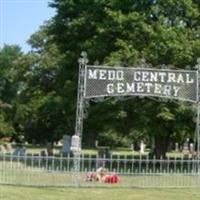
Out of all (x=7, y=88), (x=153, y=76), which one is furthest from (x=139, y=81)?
(x=7, y=88)

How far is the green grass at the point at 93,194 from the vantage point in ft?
56.3

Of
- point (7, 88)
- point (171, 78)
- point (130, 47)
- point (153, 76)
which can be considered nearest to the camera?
point (153, 76)

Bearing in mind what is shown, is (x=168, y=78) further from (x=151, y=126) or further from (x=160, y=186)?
(x=151, y=126)

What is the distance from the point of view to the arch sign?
68.4 feet

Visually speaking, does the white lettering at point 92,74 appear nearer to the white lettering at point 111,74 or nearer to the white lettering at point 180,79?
the white lettering at point 111,74

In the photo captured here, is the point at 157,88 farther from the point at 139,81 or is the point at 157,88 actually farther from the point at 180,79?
the point at 180,79

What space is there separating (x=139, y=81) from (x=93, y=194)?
4.54 m

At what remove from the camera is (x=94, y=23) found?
3709cm

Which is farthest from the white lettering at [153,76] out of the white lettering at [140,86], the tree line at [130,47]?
the tree line at [130,47]

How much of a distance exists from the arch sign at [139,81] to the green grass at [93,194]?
338 cm

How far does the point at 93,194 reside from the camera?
18.2 m

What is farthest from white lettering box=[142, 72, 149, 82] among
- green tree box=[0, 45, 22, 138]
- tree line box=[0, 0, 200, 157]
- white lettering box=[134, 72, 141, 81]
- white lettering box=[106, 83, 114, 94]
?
green tree box=[0, 45, 22, 138]

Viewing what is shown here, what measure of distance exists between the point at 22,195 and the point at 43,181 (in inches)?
172

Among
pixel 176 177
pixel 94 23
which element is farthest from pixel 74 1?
pixel 176 177
